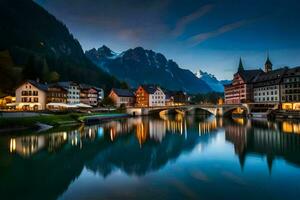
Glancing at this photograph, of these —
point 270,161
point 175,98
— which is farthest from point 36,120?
point 175,98

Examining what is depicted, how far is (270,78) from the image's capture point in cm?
11369

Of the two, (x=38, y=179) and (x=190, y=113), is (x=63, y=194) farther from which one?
(x=190, y=113)

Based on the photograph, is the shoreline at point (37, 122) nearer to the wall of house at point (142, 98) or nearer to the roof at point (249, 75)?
the wall of house at point (142, 98)

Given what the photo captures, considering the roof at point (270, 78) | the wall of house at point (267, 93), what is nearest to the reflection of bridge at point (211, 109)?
the wall of house at point (267, 93)

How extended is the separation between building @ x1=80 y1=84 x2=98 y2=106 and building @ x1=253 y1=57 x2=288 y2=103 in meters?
75.5

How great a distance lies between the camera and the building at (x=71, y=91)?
340 ft

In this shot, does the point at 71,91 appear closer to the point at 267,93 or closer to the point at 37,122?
the point at 37,122

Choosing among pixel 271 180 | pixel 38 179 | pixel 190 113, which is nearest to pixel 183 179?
pixel 271 180

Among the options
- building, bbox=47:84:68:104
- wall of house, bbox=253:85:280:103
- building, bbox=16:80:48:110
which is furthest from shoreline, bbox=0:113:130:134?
wall of house, bbox=253:85:280:103

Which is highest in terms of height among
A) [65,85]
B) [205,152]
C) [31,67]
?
[31,67]

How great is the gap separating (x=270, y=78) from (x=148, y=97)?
193 ft

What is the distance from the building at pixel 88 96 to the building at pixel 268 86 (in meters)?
75.5

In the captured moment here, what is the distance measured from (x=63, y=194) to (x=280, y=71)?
10986 centimetres

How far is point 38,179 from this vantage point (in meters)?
22.3
